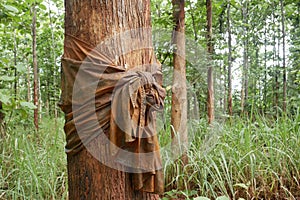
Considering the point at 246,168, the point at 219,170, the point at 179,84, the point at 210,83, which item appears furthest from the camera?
the point at 210,83

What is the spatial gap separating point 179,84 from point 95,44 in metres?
1.82

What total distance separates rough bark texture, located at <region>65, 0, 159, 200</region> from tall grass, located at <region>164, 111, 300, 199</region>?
4.22 feet

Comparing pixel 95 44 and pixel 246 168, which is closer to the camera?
pixel 95 44

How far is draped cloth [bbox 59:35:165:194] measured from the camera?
3.28 ft

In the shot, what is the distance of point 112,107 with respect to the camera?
0.99 m

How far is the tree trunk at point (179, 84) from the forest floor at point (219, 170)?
5.6 inches

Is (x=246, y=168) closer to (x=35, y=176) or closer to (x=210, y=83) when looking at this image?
(x=210, y=83)

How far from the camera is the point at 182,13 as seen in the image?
9.29 feet

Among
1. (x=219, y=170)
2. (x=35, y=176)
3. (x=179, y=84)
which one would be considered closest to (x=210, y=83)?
(x=179, y=84)

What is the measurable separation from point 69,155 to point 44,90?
8160 mm

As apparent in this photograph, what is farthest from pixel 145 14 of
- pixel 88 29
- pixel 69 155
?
pixel 69 155

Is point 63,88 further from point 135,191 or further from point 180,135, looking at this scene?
point 180,135

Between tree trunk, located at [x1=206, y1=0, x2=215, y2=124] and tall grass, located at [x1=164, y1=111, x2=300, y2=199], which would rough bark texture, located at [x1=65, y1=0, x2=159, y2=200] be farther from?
tree trunk, located at [x1=206, y1=0, x2=215, y2=124]

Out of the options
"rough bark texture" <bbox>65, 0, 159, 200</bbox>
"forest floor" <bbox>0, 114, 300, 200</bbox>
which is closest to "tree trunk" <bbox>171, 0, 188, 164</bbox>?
"forest floor" <bbox>0, 114, 300, 200</bbox>
